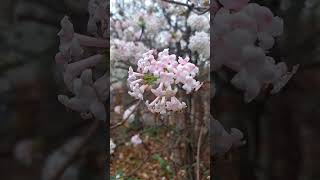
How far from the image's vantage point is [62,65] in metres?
1.14

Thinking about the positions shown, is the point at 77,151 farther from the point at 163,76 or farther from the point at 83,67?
the point at 163,76

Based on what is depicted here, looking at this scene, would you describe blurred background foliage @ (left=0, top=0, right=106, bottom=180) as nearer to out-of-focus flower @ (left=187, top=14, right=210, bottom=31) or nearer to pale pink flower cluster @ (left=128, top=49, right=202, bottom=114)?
pale pink flower cluster @ (left=128, top=49, right=202, bottom=114)

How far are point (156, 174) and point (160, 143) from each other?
4.9 inches

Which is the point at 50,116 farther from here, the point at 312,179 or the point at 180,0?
the point at 312,179

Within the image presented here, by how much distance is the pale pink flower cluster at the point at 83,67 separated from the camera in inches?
44.8

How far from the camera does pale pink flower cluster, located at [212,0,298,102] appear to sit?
3.77ft

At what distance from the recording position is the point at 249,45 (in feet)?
3.79

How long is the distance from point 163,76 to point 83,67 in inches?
12.7

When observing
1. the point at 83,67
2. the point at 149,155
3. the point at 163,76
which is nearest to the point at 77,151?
the point at 83,67

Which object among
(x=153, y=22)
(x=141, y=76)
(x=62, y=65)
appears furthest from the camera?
(x=153, y=22)

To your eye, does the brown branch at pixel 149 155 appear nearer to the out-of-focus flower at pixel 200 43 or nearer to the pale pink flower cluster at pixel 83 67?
the out-of-focus flower at pixel 200 43

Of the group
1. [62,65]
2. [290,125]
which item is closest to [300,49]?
[290,125]

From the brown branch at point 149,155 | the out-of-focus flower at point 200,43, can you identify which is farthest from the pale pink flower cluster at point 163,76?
the brown branch at point 149,155

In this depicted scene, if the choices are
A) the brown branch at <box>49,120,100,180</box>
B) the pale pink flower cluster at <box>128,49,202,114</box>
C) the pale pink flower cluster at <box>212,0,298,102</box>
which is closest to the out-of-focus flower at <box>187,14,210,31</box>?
the pale pink flower cluster at <box>128,49,202,114</box>
